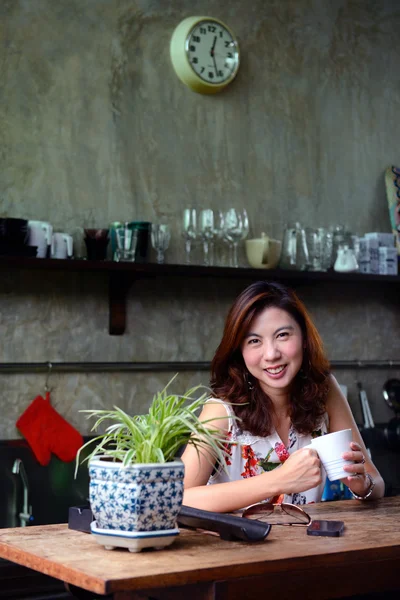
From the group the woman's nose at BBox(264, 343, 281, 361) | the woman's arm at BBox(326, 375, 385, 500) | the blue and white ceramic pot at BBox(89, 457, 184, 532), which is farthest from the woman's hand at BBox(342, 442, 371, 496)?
the blue and white ceramic pot at BBox(89, 457, 184, 532)

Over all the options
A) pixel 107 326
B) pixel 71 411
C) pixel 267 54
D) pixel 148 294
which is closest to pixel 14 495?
pixel 71 411

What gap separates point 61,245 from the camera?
3262 millimetres

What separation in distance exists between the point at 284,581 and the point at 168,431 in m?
0.33

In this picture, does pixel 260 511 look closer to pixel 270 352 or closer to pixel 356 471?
pixel 356 471

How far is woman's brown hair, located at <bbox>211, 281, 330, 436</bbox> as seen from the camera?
2365 mm

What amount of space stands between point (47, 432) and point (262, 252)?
117cm

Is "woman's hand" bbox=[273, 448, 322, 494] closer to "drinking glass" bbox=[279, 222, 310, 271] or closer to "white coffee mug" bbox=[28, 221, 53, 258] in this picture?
"white coffee mug" bbox=[28, 221, 53, 258]

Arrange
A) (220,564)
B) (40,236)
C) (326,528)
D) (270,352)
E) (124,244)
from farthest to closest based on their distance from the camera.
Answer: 1. (124,244)
2. (40,236)
3. (270,352)
4. (326,528)
5. (220,564)

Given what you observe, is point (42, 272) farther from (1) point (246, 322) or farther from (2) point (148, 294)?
(1) point (246, 322)

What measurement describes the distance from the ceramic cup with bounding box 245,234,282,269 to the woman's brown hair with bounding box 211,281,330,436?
1.23 meters

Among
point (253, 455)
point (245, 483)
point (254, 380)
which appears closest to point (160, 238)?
point (254, 380)

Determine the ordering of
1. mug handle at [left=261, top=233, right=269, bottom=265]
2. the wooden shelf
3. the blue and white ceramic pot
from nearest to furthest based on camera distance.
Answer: the blue and white ceramic pot, the wooden shelf, mug handle at [left=261, top=233, right=269, bottom=265]

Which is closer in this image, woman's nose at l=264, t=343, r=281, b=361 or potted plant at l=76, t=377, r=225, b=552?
potted plant at l=76, t=377, r=225, b=552

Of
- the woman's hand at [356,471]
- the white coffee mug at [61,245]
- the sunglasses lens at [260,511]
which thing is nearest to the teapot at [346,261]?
the white coffee mug at [61,245]
